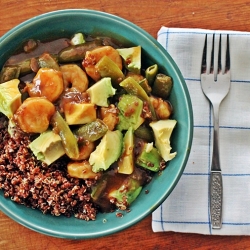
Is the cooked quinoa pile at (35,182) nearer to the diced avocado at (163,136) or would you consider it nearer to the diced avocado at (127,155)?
the diced avocado at (127,155)

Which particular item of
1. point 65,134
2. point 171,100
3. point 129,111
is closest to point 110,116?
point 129,111

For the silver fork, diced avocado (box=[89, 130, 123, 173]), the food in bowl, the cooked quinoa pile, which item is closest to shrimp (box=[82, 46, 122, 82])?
the food in bowl

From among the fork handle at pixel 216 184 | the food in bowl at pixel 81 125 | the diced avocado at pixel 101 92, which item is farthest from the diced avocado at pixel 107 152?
the fork handle at pixel 216 184

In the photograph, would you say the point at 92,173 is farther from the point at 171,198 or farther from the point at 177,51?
the point at 177,51

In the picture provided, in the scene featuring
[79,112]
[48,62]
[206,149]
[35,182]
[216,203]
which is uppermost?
[48,62]

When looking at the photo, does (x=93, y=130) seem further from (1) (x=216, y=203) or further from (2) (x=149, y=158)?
(1) (x=216, y=203)

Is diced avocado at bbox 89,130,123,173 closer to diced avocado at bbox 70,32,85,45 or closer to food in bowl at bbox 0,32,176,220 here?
food in bowl at bbox 0,32,176,220
